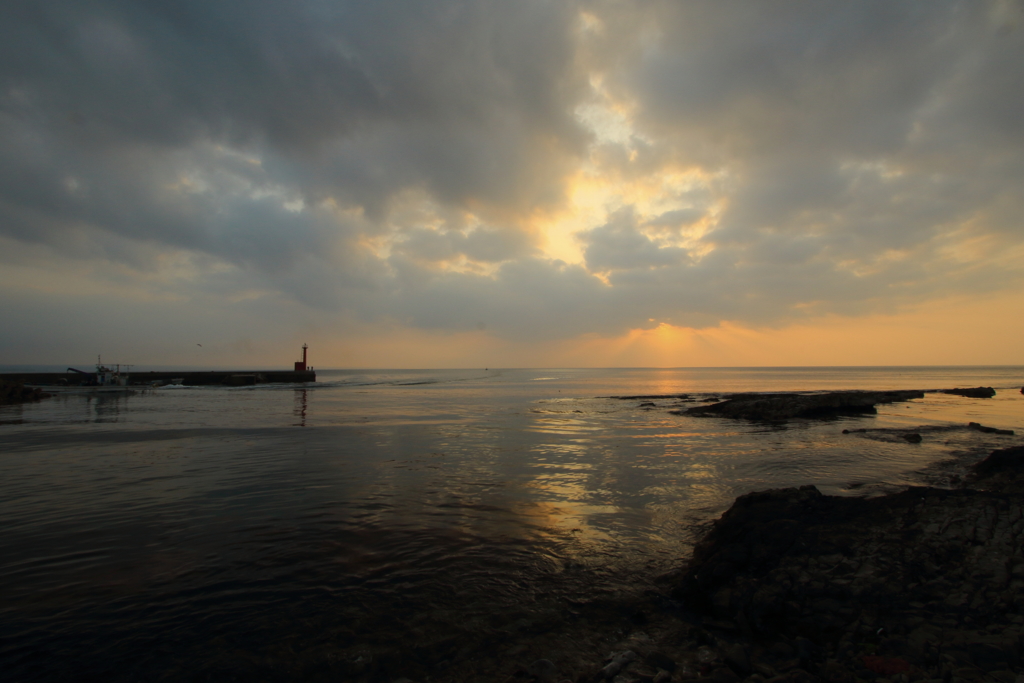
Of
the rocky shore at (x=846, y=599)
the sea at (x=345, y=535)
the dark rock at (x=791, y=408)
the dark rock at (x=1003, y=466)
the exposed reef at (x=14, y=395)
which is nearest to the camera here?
the rocky shore at (x=846, y=599)

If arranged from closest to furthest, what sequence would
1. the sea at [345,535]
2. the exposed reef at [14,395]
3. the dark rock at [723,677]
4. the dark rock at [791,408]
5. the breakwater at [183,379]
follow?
the dark rock at [723,677] → the sea at [345,535] → the dark rock at [791,408] → the exposed reef at [14,395] → the breakwater at [183,379]

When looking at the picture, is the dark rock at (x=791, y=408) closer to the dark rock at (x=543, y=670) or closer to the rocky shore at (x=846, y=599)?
the rocky shore at (x=846, y=599)

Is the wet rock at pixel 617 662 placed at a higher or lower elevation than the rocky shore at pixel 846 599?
lower

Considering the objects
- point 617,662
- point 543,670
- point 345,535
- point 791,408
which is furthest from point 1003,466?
point 791,408

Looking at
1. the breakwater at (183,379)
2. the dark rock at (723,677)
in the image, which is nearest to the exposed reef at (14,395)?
the breakwater at (183,379)

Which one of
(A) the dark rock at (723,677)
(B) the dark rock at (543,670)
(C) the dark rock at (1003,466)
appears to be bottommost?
(B) the dark rock at (543,670)

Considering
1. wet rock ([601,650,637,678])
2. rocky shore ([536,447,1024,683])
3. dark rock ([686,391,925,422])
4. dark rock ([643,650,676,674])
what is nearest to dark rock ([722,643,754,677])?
rocky shore ([536,447,1024,683])

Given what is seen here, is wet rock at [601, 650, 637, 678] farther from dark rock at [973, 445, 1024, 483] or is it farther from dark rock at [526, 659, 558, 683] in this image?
dark rock at [973, 445, 1024, 483]

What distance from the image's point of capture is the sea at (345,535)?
5.56 m

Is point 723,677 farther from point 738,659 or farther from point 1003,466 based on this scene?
point 1003,466

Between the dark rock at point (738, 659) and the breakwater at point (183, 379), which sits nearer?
the dark rock at point (738, 659)

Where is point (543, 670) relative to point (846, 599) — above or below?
below

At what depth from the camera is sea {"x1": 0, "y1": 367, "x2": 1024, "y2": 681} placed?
5.56 meters

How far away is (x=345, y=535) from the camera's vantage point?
923cm
